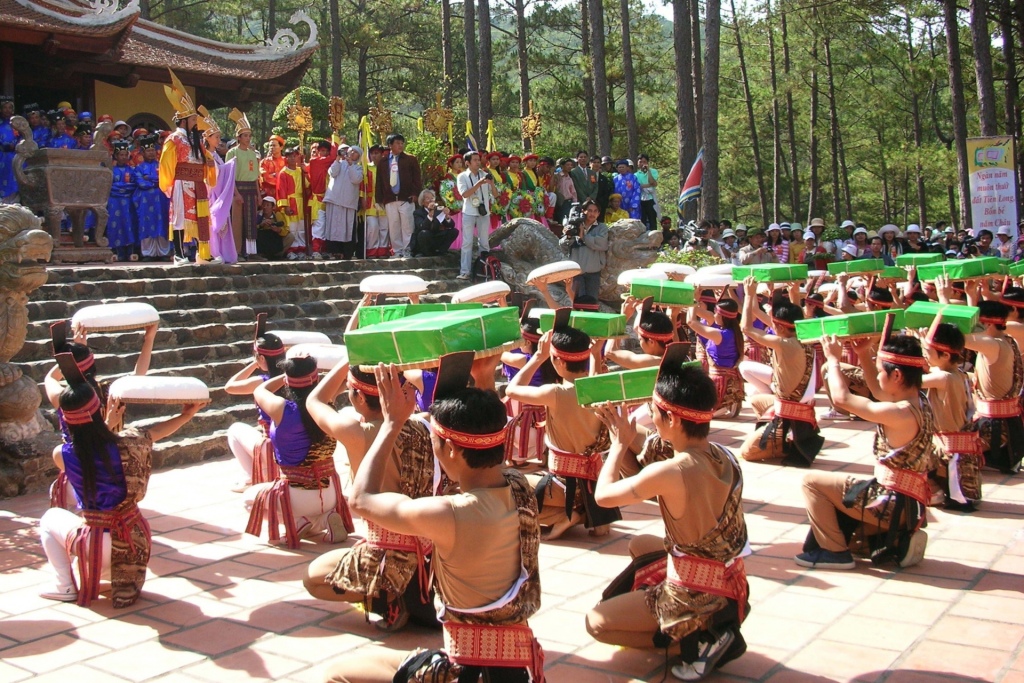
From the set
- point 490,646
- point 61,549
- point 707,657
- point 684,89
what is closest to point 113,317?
point 61,549

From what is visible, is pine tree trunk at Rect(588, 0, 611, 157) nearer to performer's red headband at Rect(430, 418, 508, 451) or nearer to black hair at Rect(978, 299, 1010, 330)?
black hair at Rect(978, 299, 1010, 330)

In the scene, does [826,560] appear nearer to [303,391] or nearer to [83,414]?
[303,391]

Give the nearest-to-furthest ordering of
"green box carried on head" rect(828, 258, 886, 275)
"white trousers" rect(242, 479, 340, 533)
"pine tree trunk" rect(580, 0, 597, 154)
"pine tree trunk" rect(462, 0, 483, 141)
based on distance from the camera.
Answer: "white trousers" rect(242, 479, 340, 533), "green box carried on head" rect(828, 258, 886, 275), "pine tree trunk" rect(462, 0, 483, 141), "pine tree trunk" rect(580, 0, 597, 154)

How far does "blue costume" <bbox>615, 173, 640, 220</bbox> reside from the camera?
48.5 feet

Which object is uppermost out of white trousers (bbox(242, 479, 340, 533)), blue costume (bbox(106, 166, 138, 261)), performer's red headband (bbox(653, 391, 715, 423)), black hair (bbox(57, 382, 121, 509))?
blue costume (bbox(106, 166, 138, 261))

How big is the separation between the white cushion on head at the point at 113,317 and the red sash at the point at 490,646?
3.06 metres

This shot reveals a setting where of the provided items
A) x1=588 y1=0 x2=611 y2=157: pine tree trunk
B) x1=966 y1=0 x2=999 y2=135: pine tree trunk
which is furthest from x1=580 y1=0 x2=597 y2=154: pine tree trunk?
x1=966 y1=0 x2=999 y2=135: pine tree trunk

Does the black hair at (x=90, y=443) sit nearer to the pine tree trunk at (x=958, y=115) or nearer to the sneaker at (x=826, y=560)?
the sneaker at (x=826, y=560)

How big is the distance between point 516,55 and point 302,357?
2290 cm

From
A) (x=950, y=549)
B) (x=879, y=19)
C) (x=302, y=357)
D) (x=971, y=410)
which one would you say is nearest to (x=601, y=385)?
(x=302, y=357)

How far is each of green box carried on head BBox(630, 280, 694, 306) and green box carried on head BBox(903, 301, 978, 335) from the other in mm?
1409

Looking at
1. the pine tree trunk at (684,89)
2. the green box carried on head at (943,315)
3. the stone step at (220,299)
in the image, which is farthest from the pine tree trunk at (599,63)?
the green box carried on head at (943,315)

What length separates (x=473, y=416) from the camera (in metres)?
2.65

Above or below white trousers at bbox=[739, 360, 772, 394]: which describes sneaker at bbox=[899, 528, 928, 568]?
below
